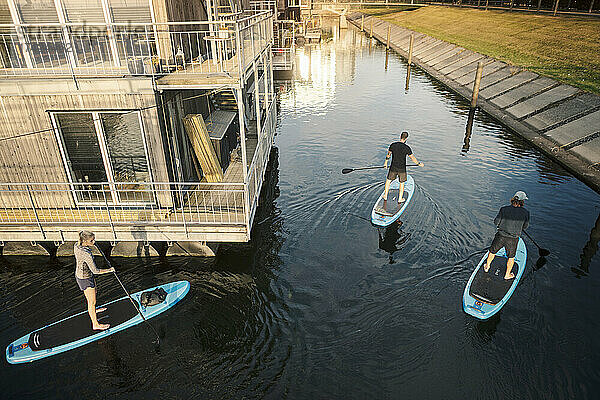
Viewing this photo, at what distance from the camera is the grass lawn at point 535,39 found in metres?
27.4

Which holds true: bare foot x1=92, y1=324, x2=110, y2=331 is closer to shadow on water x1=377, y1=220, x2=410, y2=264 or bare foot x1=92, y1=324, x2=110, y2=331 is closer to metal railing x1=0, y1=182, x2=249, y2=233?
metal railing x1=0, y1=182, x2=249, y2=233

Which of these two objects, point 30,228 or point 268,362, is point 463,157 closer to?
point 268,362

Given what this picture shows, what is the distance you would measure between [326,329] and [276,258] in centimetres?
323

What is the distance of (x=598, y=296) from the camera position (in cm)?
1005

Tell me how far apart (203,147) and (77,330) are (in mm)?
6333

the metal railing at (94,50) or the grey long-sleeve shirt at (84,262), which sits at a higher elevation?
the metal railing at (94,50)

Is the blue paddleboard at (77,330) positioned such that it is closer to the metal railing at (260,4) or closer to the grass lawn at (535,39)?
the metal railing at (260,4)

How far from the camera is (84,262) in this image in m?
8.01

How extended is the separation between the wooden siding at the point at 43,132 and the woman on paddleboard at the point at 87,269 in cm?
347

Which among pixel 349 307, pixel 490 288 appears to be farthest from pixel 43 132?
pixel 490 288

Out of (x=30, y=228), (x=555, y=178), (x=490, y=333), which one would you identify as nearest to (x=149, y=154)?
(x=30, y=228)

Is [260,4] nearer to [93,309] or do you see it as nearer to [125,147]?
[125,147]

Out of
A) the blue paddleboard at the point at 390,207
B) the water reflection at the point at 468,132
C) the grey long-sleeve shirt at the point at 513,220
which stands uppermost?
the grey long-sleeve shirt at the point at 513,220

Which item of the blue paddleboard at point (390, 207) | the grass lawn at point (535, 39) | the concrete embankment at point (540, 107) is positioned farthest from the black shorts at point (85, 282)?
the grass lawn at point (535, 39)
